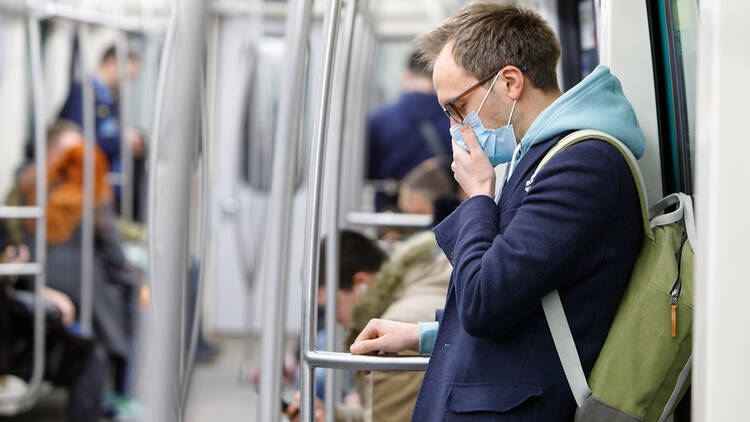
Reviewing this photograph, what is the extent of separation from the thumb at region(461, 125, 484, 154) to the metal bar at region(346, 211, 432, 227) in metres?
1.83

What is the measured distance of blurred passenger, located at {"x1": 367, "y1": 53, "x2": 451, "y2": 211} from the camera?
4.20m

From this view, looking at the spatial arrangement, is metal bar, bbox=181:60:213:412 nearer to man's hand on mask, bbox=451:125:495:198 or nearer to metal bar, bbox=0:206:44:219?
man's hand on mask, bbox=451:125:495:198

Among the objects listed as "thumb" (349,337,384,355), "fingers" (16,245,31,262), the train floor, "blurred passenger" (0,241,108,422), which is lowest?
the train floor

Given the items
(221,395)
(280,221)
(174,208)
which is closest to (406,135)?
(221,395)

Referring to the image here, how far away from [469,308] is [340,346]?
1117 mm

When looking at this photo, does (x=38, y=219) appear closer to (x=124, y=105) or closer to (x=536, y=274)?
(x=124, y=105)

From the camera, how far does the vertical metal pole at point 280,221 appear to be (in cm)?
161

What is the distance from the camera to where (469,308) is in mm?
1221

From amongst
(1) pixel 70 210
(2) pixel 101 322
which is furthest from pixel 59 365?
(1) pixel 70 210

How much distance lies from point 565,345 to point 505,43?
17.0 inches

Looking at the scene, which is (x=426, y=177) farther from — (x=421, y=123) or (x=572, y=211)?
(x=572, y=211)

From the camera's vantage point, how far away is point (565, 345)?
4.02ft

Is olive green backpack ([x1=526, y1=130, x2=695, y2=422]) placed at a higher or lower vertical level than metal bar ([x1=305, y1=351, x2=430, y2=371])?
higher

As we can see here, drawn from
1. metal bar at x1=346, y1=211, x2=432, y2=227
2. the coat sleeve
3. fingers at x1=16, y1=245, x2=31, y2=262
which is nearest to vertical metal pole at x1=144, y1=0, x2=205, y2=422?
the coat sleeve
